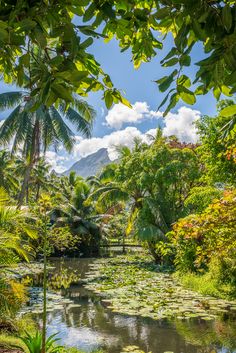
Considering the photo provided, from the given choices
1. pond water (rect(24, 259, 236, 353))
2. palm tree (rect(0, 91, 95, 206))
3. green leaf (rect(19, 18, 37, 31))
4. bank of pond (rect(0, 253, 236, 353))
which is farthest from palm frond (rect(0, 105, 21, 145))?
green leaf (rect(19, 18, 37, 31))

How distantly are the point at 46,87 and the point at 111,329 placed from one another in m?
6.76

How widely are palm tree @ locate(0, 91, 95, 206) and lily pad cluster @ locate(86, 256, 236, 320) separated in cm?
532

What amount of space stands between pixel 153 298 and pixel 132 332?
2.57 m

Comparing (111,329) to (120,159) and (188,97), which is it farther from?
(120,159)

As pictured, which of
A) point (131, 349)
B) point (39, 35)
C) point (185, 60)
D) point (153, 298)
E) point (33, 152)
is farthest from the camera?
point (33, 152)

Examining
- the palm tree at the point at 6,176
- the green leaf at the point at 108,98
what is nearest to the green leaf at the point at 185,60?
the green leaf at the point at 108,98

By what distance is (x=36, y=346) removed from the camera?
14.4ft

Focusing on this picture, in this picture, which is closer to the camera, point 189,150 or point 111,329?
point 111,329

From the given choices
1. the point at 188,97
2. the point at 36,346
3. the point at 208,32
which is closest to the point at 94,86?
the point at 188,97

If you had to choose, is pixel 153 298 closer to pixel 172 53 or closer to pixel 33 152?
pixel 33 152

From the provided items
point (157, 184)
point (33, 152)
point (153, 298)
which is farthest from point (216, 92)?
point (157, 184)

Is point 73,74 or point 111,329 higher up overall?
point 73,74

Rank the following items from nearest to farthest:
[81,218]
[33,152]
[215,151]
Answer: [215,151], [33,152], [81,218]

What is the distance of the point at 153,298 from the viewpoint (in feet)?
30.2
